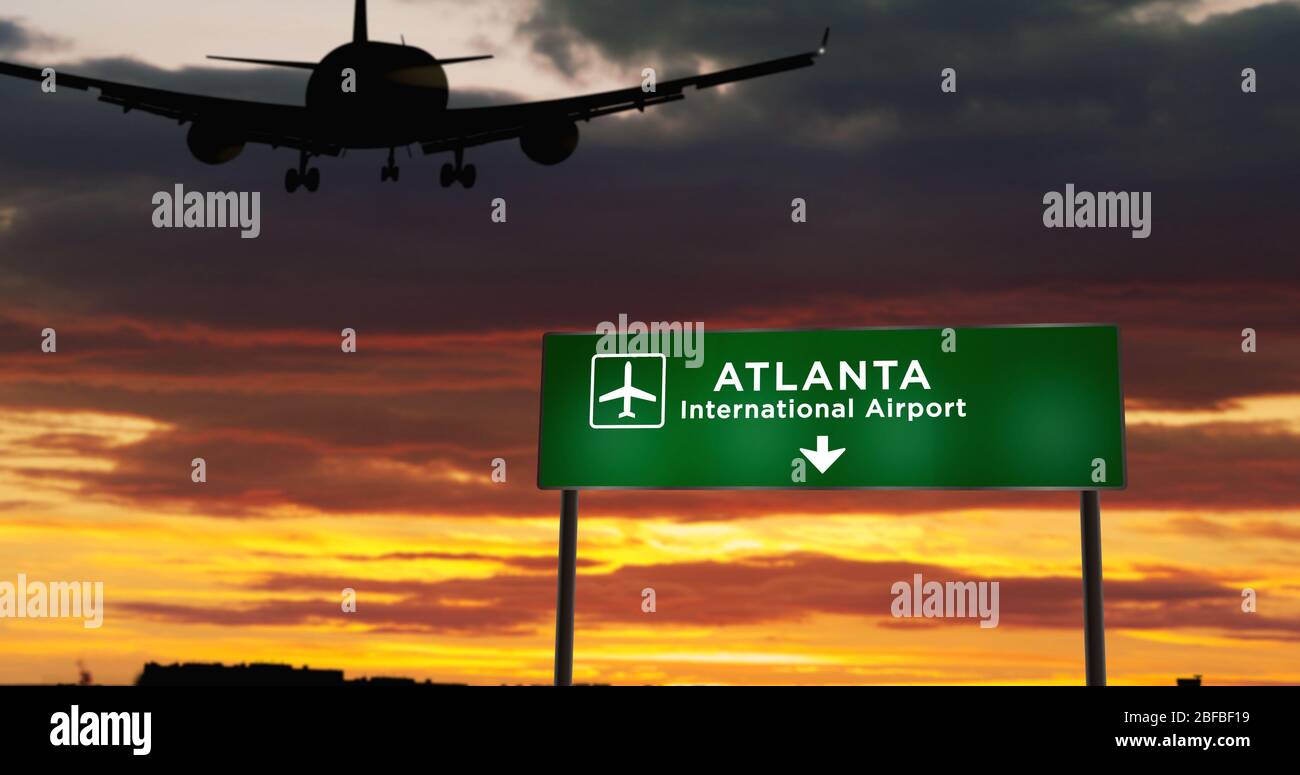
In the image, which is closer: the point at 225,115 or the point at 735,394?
the point at 735,394

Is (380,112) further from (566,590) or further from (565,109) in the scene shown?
(566,590)

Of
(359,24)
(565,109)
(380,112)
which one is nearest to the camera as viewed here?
(565,109)

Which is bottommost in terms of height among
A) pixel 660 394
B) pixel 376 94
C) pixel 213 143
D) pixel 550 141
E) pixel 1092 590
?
pixel 1092 590

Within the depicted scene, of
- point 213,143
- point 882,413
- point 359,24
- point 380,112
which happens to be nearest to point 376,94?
point 380,112

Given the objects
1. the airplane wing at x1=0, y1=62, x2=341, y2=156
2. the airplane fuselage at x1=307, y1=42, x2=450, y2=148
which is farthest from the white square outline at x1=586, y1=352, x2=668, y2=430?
the airplane wing at x1=0, y1=62, x2=341, y2=156

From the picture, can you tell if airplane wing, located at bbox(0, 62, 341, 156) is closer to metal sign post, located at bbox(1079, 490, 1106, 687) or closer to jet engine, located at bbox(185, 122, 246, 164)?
jet engine, located at bbox(185, 122, 246, 164)
